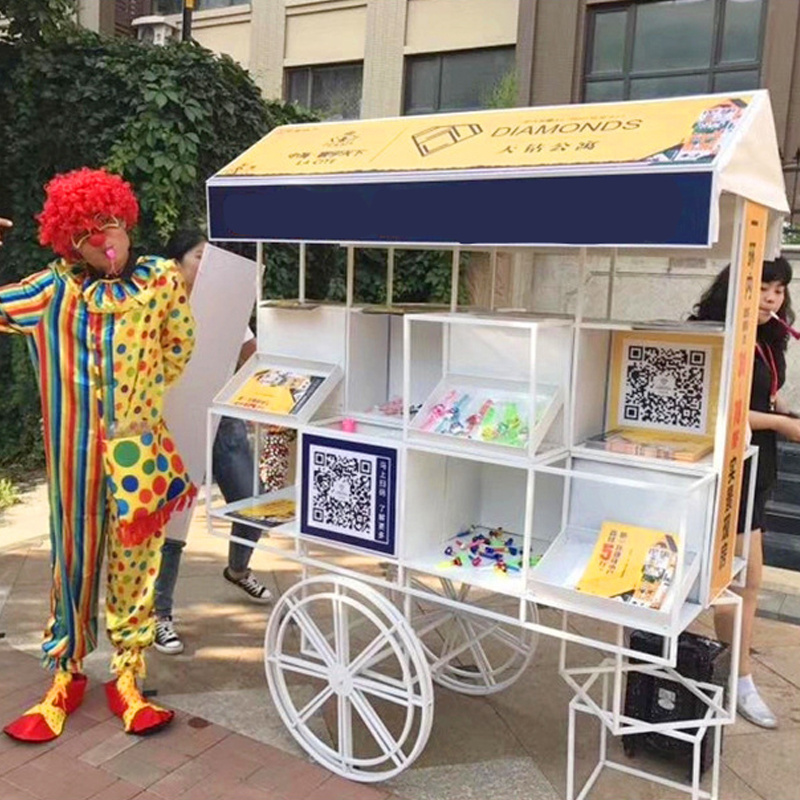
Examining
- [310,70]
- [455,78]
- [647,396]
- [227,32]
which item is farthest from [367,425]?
[227,32]

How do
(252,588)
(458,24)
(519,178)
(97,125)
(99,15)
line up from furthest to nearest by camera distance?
(99,15)
(458,24)
(97,125)
(252,588)
(519,178)

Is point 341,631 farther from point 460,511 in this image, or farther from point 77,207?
point 77,207

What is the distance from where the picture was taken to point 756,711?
338 centimetres

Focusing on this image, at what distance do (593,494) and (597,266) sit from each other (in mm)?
5850

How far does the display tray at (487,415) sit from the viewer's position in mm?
2572

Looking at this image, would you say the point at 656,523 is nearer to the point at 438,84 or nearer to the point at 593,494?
the point at 593,494

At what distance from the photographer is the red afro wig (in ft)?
9.34

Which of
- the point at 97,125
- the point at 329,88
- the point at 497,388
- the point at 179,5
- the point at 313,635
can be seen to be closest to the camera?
the point at 497,388

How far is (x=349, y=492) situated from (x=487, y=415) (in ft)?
1.74

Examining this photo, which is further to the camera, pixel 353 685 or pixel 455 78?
pixel 455 78

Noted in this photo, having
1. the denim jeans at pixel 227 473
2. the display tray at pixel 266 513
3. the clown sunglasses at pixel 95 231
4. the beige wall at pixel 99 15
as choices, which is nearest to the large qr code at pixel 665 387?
the display tray at pixel 266 513

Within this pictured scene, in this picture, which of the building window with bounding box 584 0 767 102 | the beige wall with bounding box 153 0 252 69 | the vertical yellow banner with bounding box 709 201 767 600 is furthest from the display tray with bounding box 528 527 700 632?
the beige wall with bounding box 153 0 252 69

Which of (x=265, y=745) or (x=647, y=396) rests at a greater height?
(x=647, y=396)

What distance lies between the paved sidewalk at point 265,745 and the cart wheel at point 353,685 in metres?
0.09
